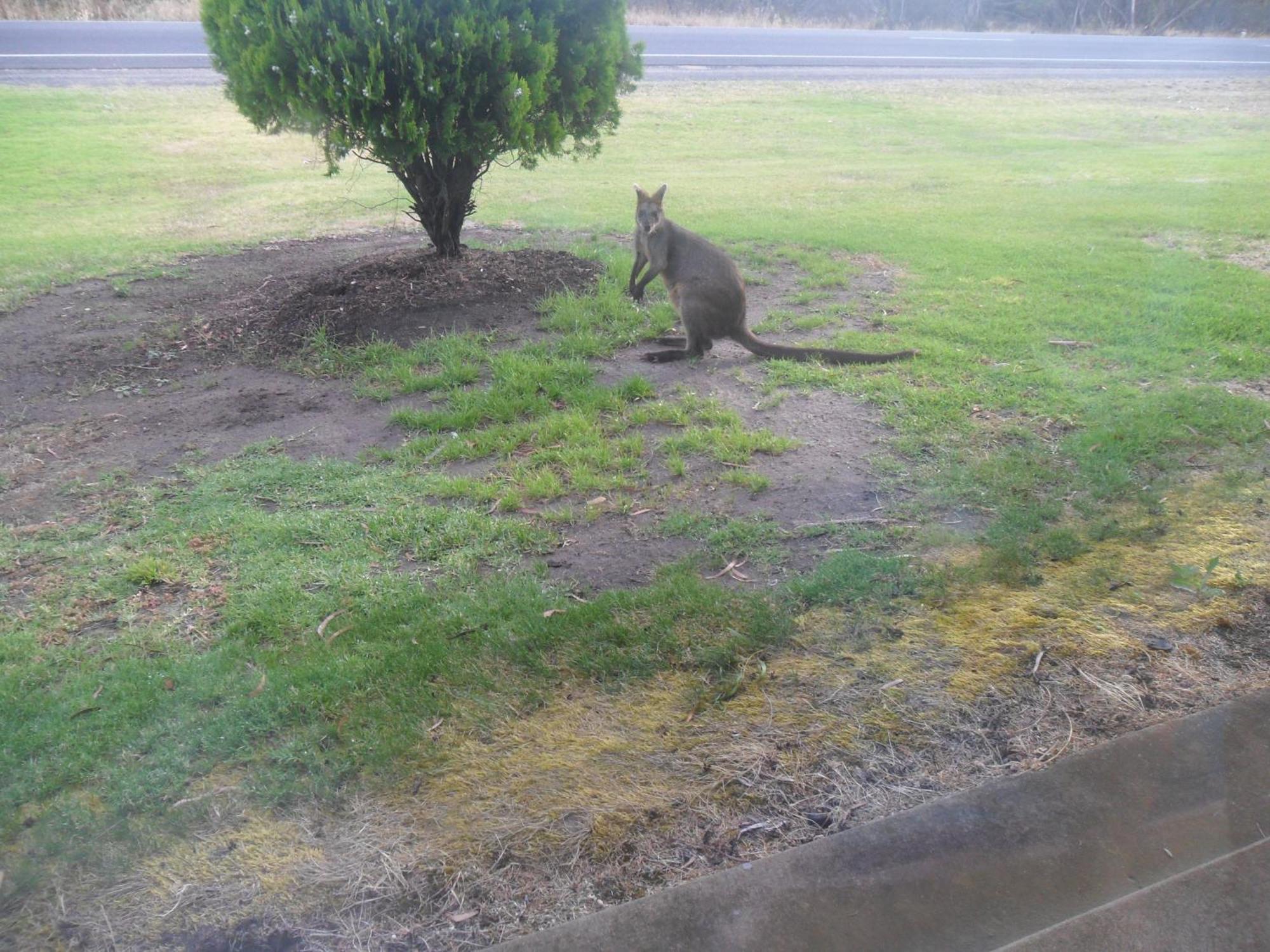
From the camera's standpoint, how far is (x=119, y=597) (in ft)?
13.1

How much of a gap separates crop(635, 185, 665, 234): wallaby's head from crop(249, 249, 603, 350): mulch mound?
2.57 feet

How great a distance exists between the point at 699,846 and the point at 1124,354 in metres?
5.01

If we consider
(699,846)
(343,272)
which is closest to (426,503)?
(699,846)

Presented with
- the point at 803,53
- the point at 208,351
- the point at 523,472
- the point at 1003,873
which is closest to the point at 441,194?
the point at 208,351

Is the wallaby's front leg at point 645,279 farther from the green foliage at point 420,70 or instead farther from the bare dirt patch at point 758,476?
the green foliage at point 420,70

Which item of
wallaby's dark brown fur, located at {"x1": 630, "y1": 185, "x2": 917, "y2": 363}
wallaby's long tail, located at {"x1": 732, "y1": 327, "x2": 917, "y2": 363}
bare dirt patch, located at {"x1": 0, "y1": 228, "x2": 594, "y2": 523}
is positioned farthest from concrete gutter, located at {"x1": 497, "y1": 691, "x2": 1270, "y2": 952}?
wallaby's dark brown fur, located at {"x1": 630, "y1": 185, "x2": 917, "y2": 363}

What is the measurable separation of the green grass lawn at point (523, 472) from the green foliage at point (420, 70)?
1.37m

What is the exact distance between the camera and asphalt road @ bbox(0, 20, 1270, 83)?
55.9 feet

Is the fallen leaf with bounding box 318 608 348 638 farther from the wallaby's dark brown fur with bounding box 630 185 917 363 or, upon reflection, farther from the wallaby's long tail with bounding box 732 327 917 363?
the wallaby's long tail with bounding box 732 327 917 363

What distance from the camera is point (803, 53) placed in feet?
72.1

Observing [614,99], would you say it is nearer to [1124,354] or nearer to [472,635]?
[1124,354]

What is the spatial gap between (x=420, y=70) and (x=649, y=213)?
1799mm

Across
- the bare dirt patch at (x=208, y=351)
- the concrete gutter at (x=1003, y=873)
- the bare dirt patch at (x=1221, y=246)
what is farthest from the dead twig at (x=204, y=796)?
the bare dirt patch at (x=1221, y=246)

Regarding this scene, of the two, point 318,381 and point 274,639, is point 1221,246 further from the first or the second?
point 274,639
